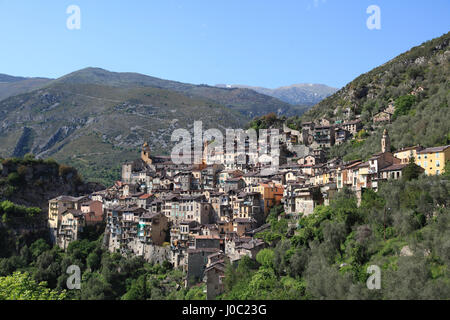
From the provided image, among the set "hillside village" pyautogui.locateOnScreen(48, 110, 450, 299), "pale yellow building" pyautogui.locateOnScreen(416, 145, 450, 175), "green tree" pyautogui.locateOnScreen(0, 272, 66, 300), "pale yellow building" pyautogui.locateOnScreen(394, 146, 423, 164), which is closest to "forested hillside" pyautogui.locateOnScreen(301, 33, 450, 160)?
"hillside village" pyautogui.locateOnScreen(48, 110, 450, 299)

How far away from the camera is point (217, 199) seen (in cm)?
5616

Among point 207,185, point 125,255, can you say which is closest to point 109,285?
point 125,255

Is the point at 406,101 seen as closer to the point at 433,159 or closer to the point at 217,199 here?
the point at 433,159

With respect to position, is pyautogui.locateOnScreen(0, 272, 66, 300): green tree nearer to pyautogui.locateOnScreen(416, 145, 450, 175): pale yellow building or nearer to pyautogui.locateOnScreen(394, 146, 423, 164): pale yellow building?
pyautogui.locateOnScreen(416, 145, 450, 175): pale yellow building

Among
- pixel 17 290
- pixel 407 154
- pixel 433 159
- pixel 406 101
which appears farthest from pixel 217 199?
pixel 17 290

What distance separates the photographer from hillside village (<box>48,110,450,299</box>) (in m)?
44.3

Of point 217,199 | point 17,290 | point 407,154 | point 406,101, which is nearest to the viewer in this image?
point 17,290

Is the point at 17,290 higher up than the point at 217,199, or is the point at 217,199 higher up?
the point at 217,199

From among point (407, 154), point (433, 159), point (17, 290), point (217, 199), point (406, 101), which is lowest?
point (17, 290)

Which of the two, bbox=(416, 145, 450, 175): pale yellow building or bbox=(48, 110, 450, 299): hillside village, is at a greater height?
bbox=(416, 145, 450, 175): pale yellow building

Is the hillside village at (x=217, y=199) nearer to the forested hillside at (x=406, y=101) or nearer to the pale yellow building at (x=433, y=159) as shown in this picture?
the pale yellow building at (x=433, y=159)

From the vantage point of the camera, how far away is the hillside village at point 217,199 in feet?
145

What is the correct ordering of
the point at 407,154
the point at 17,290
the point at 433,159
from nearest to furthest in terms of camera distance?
the point at 17,290
the point at 433,159
the point at 407,154
